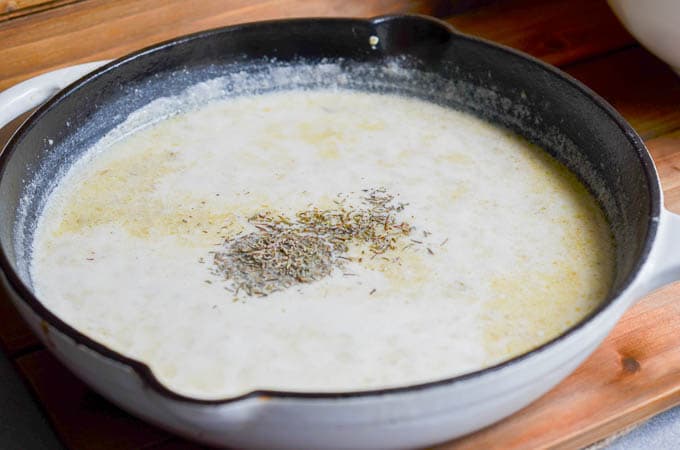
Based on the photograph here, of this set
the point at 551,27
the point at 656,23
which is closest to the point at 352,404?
the point at 656,23

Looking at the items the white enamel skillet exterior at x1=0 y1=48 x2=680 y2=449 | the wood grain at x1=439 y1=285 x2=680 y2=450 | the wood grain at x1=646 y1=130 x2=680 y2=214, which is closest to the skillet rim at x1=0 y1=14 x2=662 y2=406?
the white enamel skillet exterior at x1=0 y1=48 x2=680 y2=449

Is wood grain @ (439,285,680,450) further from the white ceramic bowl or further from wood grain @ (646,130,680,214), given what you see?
the white ceramic bowl

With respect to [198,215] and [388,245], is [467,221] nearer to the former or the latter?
[388,245]

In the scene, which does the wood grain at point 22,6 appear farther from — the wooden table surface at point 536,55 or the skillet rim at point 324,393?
the skillet rim at point 324,393

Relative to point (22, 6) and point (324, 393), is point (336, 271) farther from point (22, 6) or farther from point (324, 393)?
point (22, 6)

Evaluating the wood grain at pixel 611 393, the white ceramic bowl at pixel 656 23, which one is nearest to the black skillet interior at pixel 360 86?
the wood grain at pixel 611 393

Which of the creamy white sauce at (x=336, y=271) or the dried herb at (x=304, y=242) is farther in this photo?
the dried herb at (x=304, y=242)

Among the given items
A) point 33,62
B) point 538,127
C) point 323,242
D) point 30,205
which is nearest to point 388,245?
point 323,242
